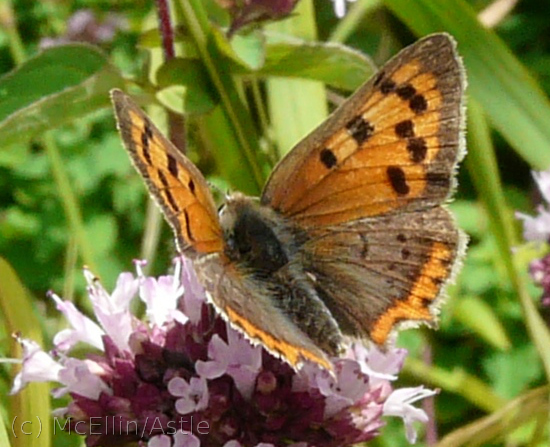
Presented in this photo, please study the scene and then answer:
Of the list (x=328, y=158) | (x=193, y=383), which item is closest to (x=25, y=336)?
(x=193, y=383)

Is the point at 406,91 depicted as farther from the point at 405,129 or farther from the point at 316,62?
the point at 316,62

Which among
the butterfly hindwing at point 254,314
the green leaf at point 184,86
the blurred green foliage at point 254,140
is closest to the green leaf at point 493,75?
the blurred green foliage at point 254,140

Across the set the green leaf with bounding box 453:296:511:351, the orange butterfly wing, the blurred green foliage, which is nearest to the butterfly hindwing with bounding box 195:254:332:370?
the orange butterfly wing

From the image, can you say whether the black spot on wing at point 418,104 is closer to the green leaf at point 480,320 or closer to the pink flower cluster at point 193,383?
the pink flower cluster at point 193,383

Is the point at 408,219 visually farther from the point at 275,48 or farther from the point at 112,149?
the point at 112,149

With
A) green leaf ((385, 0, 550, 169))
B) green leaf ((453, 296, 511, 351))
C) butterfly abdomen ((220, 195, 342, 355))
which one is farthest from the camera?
green leaf ((453, 296, 511, 351))

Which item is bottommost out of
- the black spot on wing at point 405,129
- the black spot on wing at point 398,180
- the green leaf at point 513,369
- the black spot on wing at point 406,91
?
the green leaf at point 513,369

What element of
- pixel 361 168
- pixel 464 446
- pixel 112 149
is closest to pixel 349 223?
pixel 361 168

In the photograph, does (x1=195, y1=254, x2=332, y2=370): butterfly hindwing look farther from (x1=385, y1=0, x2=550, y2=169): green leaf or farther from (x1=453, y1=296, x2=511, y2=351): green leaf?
(x1=453, y1=296, x2=511, y2=351): green leaf
